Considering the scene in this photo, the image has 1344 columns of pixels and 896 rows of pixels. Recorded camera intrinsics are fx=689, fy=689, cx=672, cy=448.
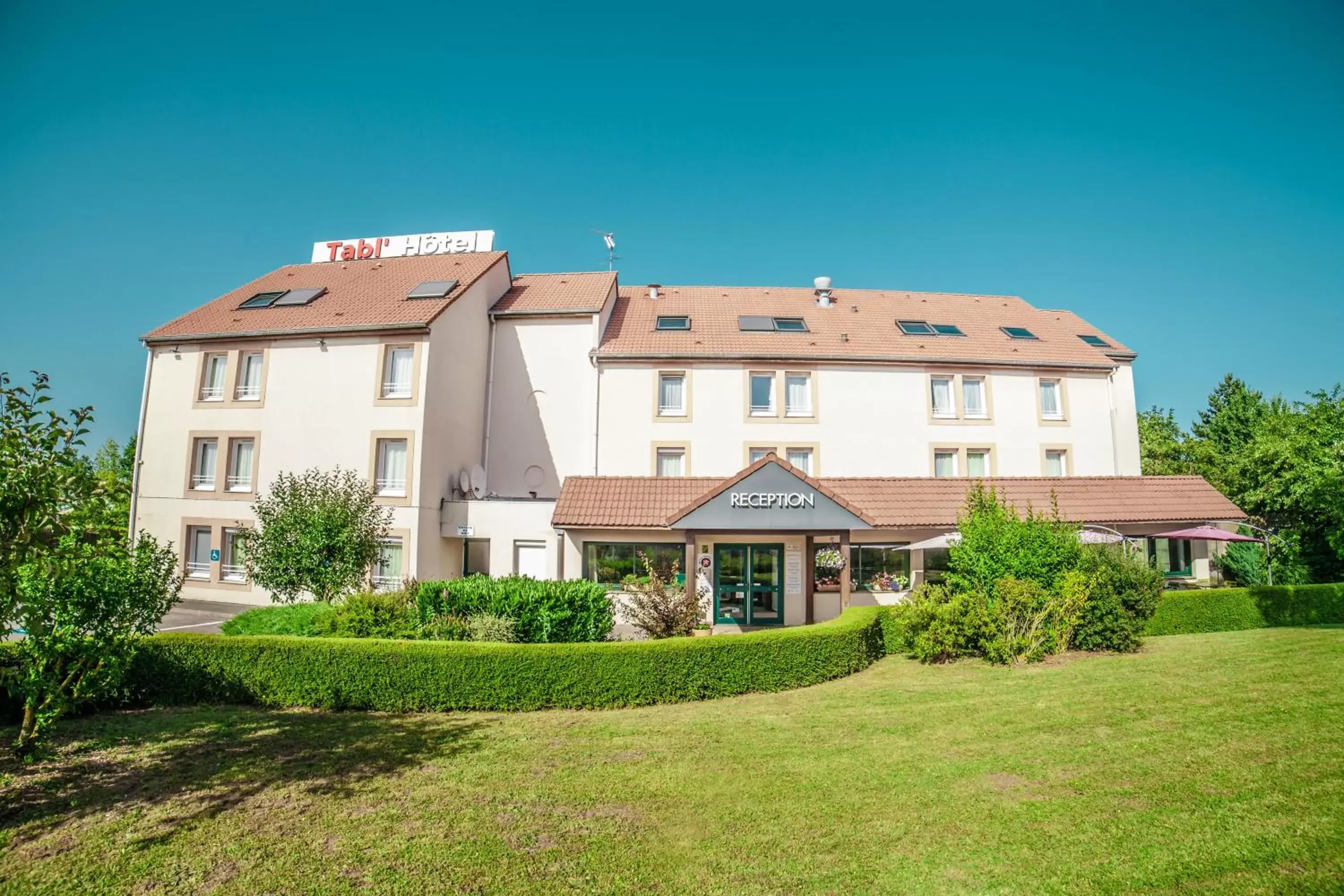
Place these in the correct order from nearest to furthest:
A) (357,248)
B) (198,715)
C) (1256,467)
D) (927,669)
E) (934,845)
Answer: (934,845)
(198,715)
(927,669)
(1256,467)
(357,248)

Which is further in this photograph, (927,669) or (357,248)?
(357,248)

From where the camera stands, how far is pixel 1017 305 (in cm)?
3228

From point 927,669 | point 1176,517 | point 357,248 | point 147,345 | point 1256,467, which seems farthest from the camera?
point 357,248

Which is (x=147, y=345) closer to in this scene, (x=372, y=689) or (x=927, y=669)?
(x=372, y=689)

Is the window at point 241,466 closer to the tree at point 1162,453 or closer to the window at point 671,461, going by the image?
the window at point 671,461

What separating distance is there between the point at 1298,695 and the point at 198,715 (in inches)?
612

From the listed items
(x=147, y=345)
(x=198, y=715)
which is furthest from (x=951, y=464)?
(x=147, y=345)

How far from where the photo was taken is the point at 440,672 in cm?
1105

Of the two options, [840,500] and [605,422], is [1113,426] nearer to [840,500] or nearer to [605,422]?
[840,500]

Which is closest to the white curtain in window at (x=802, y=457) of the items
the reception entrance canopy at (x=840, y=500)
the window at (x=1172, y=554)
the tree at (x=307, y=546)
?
the reception entrance canopy at (x=840, y=500)

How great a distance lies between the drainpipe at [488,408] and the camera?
26.5 m

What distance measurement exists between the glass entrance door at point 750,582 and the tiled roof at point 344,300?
40.5ft

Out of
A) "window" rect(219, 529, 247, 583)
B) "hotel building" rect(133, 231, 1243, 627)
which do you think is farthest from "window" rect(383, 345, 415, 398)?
"window" rect(219, 529, 247, 583)

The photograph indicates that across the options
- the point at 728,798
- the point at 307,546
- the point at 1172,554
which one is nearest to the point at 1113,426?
the point at 1172,554
